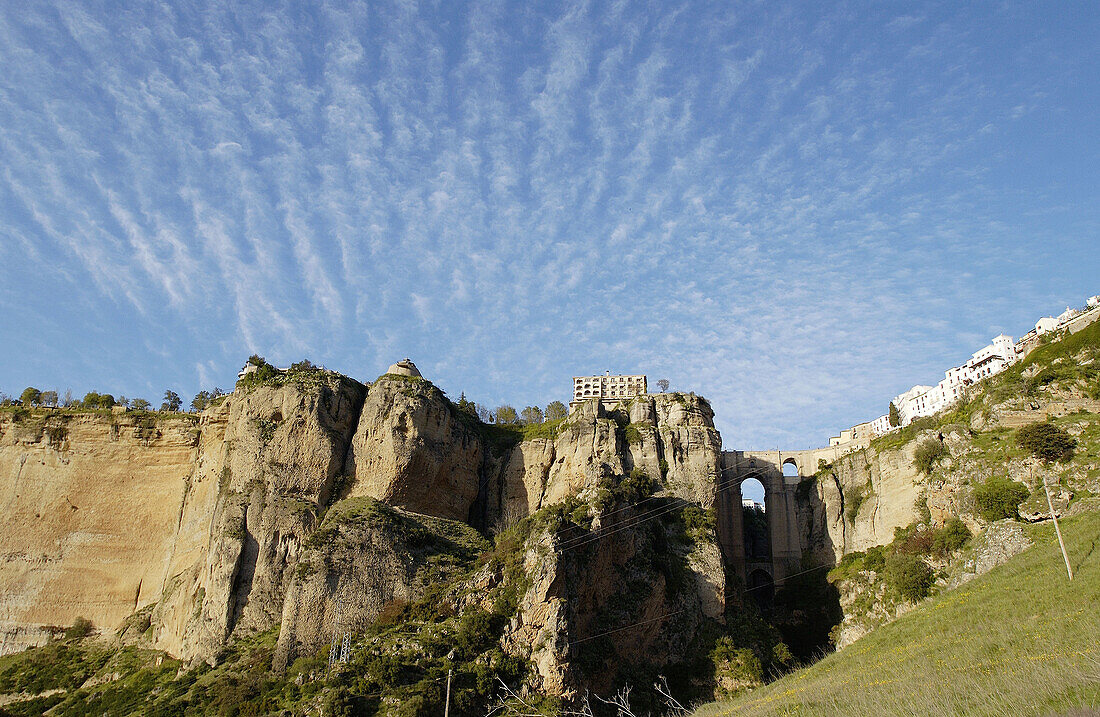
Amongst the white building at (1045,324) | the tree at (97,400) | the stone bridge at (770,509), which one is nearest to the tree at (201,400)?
the tree at (97,400)

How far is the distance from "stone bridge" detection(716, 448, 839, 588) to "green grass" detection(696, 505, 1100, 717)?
18734 millimetres

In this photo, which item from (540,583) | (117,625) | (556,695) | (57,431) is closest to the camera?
(556,695)

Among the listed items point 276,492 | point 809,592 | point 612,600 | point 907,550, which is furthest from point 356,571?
point 907,550

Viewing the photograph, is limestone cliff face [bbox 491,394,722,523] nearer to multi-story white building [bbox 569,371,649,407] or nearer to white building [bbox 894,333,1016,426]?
white building [bbox 894,333,1016,426]

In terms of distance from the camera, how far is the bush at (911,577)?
49719 mm

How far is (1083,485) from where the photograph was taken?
45.2 metres

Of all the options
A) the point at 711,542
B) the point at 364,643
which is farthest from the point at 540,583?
the point at 711,542

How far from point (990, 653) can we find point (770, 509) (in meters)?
46.4

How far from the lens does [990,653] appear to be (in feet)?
79.7

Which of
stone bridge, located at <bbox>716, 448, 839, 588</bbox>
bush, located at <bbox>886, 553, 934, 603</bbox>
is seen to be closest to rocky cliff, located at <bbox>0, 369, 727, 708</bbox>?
stone bridge, located at <bbox>716, 448, 839, 588</bbox>

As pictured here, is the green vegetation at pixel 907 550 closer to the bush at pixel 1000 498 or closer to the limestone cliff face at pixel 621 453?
the bush at pixel 1000 498

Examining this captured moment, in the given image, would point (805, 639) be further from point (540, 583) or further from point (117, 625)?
point (117, 625)

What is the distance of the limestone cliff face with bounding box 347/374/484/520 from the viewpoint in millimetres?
57594

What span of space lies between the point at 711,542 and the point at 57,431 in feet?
170
